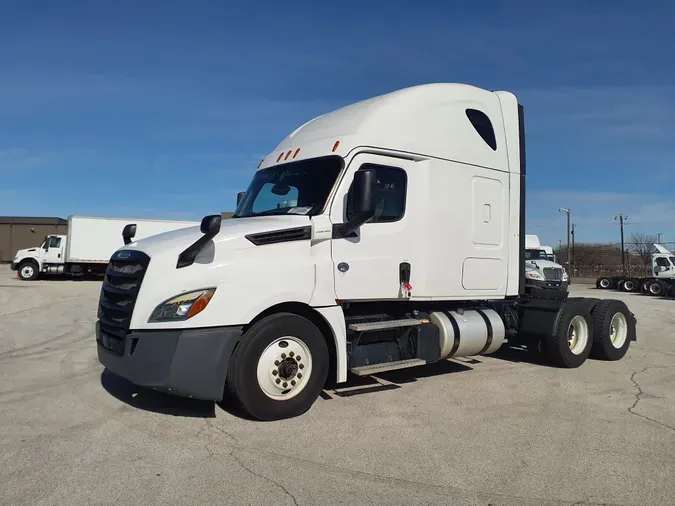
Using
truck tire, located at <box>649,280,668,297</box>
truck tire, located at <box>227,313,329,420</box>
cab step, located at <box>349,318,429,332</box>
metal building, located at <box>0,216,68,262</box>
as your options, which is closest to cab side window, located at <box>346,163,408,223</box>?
cab step, located at <box>349,318,429,332</box>

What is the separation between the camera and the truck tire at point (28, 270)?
28938mm

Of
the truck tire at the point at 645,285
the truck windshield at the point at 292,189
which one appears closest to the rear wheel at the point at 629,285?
the truck tire at the point at 645,285

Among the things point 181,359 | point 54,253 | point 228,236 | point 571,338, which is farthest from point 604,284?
point 181,359

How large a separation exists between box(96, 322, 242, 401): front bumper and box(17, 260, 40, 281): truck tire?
2814 cm

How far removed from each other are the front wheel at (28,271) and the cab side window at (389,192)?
93.5 feet

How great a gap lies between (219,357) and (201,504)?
60.4 inches

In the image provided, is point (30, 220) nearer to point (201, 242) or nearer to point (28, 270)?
point (28, 270)

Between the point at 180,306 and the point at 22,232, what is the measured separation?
198ft

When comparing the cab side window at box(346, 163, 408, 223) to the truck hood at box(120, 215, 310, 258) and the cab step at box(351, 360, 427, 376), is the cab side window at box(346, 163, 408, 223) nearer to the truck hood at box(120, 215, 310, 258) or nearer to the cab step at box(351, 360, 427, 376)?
the truck hood at box(120, 215, 310, 258)

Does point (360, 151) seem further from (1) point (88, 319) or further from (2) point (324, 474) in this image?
(1) point (88, 319)

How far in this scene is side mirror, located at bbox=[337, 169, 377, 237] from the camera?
5.35 meters

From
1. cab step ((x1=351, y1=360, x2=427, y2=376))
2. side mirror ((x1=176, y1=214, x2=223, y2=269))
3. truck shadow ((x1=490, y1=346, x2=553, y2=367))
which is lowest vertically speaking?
truck shadow ((x1=490, y1=346, x2=553, y2=367))

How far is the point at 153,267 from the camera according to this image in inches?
192

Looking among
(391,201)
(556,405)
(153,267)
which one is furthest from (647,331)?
(153,267)
